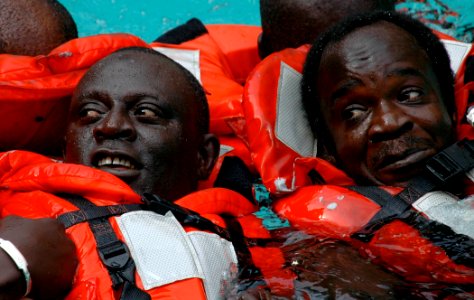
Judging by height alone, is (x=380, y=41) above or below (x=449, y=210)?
above

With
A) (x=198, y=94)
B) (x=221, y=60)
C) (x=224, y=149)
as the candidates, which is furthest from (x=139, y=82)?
(x=221, y=60)

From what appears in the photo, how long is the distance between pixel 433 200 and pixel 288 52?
0.95 metres

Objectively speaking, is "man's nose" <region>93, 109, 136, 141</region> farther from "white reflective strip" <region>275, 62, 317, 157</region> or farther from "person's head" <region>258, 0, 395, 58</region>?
"person's head" <region>258, 0, 395, 58</region>

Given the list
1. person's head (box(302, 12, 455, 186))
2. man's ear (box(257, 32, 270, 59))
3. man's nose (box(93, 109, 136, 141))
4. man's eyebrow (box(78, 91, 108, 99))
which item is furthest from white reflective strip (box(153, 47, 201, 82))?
man's nose (box(93, 109, 136, 141))

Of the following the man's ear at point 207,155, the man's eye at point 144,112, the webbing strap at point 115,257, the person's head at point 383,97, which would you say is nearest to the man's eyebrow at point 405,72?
the person's head at point 383,97

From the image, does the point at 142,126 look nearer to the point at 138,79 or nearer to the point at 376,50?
the point at 138,79

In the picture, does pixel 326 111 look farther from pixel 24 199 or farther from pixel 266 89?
pixel 24 199

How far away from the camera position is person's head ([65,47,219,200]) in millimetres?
2307

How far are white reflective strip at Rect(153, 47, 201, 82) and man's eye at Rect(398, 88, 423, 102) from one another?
1.11 meters

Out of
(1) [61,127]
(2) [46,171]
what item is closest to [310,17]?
(1) [61,127]

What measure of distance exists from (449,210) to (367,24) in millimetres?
746

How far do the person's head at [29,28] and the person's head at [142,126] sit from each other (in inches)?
23.8

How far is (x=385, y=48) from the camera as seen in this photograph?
2475mm

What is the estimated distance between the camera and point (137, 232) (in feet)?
6.50
